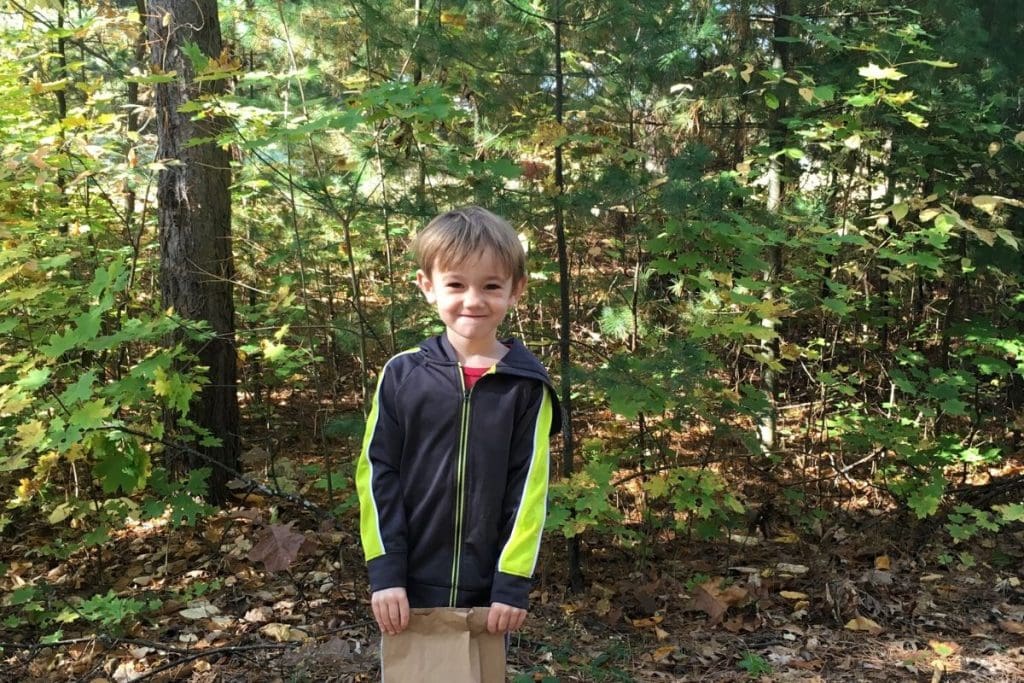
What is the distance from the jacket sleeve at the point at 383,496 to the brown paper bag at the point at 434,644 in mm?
123

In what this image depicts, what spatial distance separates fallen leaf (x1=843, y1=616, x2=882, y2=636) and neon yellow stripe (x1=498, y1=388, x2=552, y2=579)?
2.77 m

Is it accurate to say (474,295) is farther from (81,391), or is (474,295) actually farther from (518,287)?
(81,391)

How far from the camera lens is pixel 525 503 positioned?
180 centimetres

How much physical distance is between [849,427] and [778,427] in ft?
4.56

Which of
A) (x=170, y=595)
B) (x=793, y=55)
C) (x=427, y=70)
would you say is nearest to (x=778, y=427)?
(x=793, y=55)

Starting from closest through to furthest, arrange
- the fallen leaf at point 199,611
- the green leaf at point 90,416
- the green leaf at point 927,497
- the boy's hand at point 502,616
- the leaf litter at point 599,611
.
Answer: the boy's hand at point 502,616, the green leaf at point 90,416, the leaf litter at point 599,611, the fallen leaf at point 199,611, the green leaf at point 927,497

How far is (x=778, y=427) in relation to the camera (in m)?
6.01

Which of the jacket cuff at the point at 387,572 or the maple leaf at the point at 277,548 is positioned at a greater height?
the jacket cuff at the point at 387,572

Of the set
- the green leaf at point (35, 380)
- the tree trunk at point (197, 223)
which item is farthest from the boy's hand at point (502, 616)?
the tree trunk at point (197, 223)

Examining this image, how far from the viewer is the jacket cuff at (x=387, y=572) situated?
1753 millimetres

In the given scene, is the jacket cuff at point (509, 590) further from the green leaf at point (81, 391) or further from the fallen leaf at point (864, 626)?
the fallen leaf at point (864, 626)

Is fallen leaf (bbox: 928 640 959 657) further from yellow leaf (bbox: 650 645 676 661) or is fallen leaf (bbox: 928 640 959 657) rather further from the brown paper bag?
the brown paper bag

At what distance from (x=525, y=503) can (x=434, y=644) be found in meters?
0.41

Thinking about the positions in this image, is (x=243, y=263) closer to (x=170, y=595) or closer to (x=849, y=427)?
(x=170, y=595)
